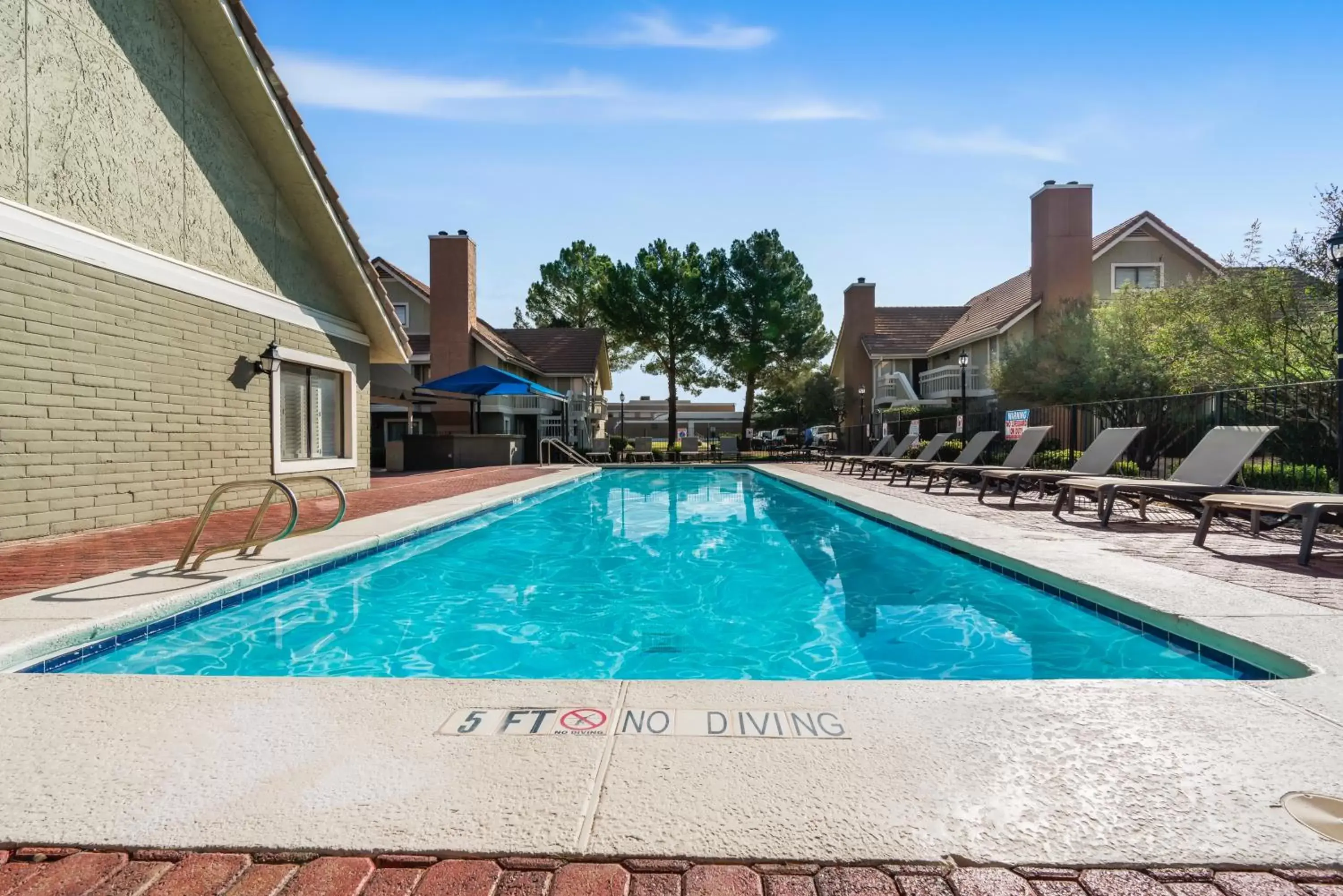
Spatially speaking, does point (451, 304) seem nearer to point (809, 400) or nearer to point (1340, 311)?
point (809, 400)

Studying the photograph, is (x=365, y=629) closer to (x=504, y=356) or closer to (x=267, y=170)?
(x=267, y=170)

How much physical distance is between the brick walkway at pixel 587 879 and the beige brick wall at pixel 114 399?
6401 mm

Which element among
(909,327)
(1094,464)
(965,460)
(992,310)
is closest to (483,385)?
(965,460)

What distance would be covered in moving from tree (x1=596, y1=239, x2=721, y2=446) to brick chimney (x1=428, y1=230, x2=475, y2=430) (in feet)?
24.1

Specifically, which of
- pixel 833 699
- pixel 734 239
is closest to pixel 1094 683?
pixel 833 699

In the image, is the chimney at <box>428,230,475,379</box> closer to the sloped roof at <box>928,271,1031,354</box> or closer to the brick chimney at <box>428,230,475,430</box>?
the brick chimney at <box>428,230,475,430</box>

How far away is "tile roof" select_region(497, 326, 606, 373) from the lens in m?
30.4

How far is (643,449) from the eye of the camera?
3878 cm

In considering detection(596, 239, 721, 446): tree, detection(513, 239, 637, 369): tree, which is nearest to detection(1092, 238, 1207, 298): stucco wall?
detection(596, 239, 721, 446): tree

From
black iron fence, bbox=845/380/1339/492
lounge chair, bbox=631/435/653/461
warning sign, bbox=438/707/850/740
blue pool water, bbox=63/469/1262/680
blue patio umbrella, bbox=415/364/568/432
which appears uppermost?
blue patio umbrella, bbox=415/364/568/432

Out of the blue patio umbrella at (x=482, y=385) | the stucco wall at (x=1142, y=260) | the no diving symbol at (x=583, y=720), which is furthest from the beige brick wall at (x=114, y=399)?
the stucco wall at (x=1142, y=260)

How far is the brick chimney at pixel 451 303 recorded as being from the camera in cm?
2583

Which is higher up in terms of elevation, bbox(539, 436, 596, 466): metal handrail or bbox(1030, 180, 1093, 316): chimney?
bbox(1030, 180, 1093, 316): chimney

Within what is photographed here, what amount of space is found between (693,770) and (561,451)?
2218 cm
